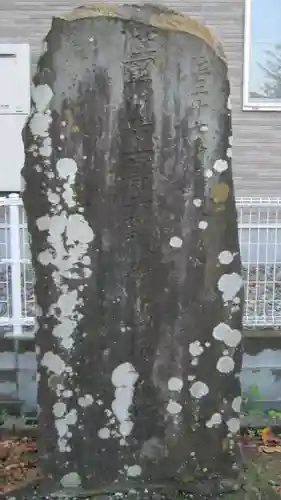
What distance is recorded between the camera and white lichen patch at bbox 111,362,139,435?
9.78ft

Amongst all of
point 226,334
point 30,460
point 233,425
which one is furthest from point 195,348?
point 30,460

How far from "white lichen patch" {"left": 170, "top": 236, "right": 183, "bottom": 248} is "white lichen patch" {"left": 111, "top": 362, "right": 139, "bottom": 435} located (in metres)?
0.64

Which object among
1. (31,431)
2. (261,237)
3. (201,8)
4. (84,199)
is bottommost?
(31,431)

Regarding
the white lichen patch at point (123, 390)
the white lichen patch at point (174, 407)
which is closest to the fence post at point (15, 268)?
the white lichen patch at point (123, 390)

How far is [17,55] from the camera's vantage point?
295 inches

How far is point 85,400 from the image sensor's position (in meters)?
3.00

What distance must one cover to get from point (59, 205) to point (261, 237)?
2.63m

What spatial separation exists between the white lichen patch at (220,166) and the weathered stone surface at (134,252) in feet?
0.04

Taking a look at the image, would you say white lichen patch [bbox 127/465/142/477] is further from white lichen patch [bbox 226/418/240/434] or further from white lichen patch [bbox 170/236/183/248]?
white lichen patch [bbox 170/236/183/248]

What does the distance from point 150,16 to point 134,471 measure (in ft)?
7.25

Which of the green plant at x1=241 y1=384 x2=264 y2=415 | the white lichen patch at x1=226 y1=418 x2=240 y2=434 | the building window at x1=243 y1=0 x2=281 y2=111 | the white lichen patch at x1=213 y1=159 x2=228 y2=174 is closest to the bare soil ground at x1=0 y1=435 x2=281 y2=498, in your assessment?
the green plant at x1=241 y1=384 x2=264 y2=415

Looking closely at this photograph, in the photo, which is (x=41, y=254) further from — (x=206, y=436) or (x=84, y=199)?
(x=206, y=436)

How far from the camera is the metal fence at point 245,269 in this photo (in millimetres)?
4523

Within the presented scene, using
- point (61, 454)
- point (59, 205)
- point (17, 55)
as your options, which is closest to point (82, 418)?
point (61, 454)
